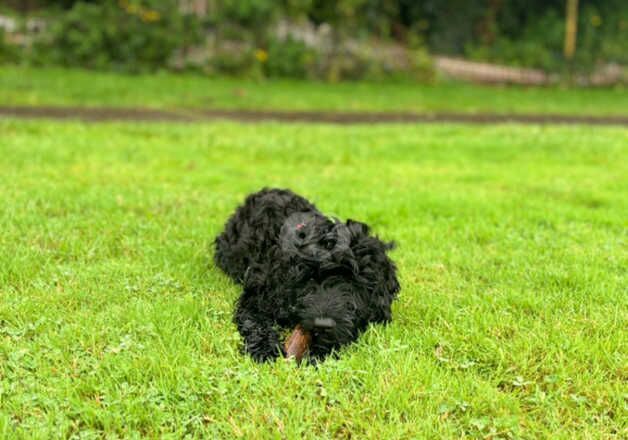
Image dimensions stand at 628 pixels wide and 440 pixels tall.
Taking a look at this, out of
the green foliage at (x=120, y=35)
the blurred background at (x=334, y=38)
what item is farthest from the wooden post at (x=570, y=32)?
the green foliage at (x=120, y=35)

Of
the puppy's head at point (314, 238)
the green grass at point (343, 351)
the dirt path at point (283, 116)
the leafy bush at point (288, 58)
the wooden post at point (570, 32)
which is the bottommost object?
the green grass at point (343, 351)

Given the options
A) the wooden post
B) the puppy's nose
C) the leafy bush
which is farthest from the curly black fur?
the wooden post

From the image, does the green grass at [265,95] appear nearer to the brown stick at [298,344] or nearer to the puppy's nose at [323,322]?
the brown stick at [298,344]

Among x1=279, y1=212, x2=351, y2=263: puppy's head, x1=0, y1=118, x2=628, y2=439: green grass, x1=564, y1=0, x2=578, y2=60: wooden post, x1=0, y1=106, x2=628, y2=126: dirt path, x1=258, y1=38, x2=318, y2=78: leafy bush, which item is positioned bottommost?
x1=0, y1=118, x2=628, y2=439: green grass

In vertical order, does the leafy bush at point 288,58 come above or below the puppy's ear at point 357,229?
above

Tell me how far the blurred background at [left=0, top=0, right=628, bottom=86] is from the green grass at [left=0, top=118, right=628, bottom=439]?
12577mm

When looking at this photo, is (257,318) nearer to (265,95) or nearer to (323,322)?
(323,322)

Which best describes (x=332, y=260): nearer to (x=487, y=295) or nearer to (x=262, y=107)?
(x=487, y=295)

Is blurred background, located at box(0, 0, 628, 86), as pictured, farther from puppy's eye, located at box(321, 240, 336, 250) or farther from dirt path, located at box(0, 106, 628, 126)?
puppy's eye, located at box(321, 240, 336, 250)

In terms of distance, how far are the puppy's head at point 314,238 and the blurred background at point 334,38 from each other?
17465mm

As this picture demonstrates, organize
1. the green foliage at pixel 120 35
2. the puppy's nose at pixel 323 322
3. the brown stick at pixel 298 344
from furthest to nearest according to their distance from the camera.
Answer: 1. the green foliage at pixel 120 35
2. the brown stick at pixel 298 344
3. the puppy's nose at pixel 323 322

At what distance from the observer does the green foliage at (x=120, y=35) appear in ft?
67.1

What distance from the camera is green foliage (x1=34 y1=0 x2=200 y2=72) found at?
2044 centimetres

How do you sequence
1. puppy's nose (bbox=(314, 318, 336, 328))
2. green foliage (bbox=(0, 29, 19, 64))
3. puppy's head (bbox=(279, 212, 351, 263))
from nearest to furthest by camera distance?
puppy's nose (bbox=(314, 318, 336, 328)) → puppy's head (bbox=(279, 212, 351, 263)) → green foliage (bbox=(0, 29, 19, 64))
